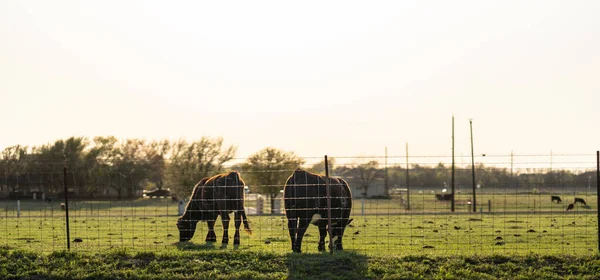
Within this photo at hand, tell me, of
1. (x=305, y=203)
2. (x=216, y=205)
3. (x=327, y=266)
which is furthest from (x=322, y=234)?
(x=216, y=205)

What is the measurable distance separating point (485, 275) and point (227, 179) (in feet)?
31.1

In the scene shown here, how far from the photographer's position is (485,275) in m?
14.1

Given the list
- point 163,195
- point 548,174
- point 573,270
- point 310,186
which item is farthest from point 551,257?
point 163,195

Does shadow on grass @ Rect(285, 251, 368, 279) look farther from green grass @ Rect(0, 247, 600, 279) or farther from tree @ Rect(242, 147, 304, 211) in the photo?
tree @ Rect(242, 147, 304, 211)

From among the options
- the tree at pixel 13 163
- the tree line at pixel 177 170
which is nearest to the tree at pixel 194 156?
the tree line at pixel 177 170

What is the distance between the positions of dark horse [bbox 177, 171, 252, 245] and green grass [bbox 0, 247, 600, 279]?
18.8 ft

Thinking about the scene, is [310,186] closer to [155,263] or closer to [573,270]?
[155,263]

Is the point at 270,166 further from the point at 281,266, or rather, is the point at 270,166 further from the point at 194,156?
the point at 281,266

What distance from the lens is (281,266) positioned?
14.9 metres

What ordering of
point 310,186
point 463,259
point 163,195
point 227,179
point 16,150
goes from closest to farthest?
point 463,259, point 310,186, point 227,179, point 16,150, point 163,195

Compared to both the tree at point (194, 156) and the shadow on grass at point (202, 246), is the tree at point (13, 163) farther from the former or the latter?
the tree at point (194, 156)

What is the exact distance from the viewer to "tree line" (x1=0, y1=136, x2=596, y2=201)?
21.9 metres

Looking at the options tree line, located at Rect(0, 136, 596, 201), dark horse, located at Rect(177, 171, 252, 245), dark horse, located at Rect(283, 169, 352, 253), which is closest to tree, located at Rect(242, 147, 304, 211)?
tree line, located at Rect(0, 136, 596, 201)

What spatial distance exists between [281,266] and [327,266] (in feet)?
3.21
